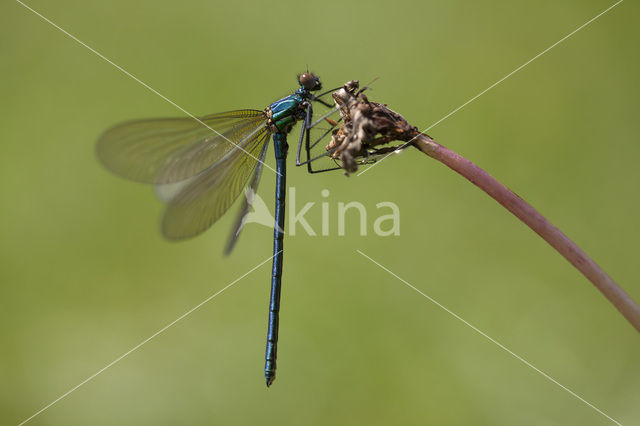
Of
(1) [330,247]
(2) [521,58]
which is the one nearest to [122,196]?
(1) [330,247]

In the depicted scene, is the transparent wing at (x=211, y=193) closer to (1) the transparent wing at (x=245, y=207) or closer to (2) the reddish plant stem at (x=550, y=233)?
(1) the transparent wing at (x=245, y=207)

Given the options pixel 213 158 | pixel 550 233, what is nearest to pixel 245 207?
pixel 213 158

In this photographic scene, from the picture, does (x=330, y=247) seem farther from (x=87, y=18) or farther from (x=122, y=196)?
(x=87, y=18)

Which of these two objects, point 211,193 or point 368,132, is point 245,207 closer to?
point 211,193

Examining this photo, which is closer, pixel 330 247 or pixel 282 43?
pixel 330 247

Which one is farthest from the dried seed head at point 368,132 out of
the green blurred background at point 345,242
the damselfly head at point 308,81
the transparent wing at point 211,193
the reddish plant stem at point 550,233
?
the green blurred background at point 345,242

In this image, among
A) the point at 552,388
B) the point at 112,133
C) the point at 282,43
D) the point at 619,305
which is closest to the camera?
the point at 619,305
